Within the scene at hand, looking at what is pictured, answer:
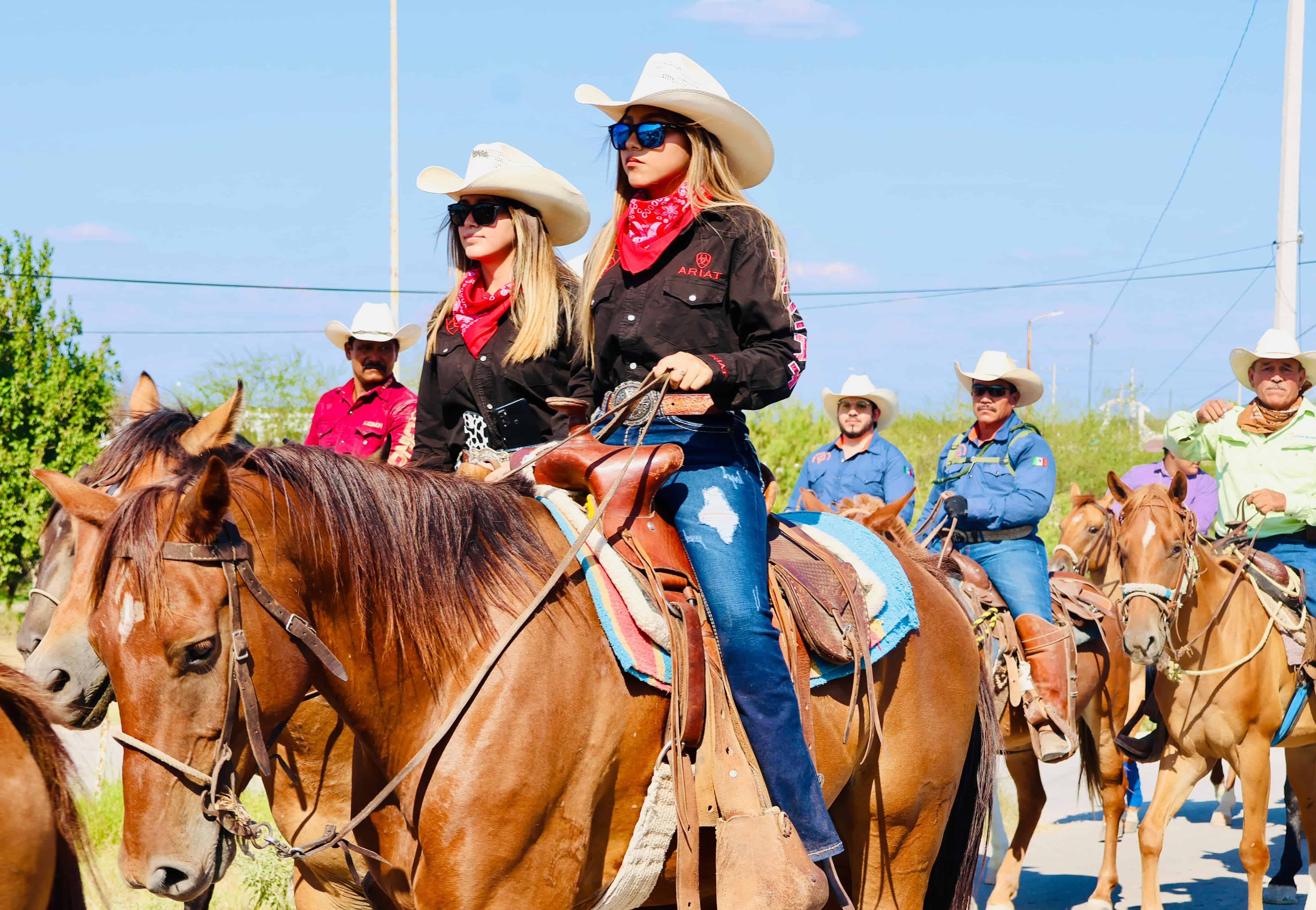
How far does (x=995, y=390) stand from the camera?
7.75 metres

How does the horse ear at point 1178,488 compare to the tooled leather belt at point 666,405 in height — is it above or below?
below

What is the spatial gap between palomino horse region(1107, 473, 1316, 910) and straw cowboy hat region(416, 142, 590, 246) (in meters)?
4.32

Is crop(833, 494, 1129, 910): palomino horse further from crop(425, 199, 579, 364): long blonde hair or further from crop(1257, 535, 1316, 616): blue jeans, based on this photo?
crop(425, 199, 579, 364): long blonde hair

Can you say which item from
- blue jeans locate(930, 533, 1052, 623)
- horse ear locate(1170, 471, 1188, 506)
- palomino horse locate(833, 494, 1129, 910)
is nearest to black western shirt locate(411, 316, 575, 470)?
palomino horse locate(833, 494, 1129, 910)

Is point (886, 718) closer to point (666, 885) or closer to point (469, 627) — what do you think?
point (666, 885)

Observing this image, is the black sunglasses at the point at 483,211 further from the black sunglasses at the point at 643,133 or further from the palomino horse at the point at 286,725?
the palomino horse at the point at 286,725

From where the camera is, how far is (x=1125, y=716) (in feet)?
28.0

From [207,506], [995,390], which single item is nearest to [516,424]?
[207,506]

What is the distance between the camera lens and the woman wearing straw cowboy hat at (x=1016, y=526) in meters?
7.10

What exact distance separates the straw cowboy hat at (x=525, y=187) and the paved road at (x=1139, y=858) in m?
5.07

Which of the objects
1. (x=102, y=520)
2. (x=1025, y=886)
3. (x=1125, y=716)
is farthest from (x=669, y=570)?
(x=1125, y=716)

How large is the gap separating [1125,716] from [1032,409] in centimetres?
2372

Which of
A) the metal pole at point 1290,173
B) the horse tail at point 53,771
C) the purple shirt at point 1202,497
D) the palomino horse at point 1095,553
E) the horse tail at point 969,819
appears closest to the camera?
the horse tail at point 53,771

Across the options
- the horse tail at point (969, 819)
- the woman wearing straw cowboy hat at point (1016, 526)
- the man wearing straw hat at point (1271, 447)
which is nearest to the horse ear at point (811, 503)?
the woman wearing straw cowboy hat at point (1016, 526)
